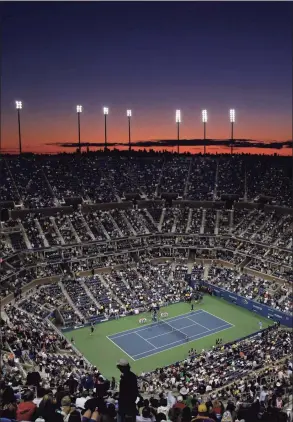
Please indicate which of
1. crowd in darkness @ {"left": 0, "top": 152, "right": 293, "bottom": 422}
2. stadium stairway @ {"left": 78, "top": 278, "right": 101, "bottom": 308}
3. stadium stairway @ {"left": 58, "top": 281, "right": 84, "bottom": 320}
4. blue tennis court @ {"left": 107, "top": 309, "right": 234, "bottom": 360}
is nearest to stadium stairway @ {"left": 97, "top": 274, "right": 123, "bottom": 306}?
crowd in darkness @ {"left": 0, "top": 152, "right": 293, "bottom": 422}

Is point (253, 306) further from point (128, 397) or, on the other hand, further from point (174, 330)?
point (128, 397)

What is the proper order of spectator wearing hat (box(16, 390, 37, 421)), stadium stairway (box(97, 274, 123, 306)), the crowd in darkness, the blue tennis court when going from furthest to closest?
stadium stairway (box(97, 274, 123, 306))
the blue tennis court
the crowd in darkness
spectator wearing hat (box(16, 390, 37, 421))

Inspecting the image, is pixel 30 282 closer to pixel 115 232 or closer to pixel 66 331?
pixel 66 331

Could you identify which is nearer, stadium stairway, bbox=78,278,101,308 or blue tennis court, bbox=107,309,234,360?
blue tennis court, bbox=107,309,234,360

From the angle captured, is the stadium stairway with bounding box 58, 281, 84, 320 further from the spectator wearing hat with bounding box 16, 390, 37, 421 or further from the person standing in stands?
the person standing in stands

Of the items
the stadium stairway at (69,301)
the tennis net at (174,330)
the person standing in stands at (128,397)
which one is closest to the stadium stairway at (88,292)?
the stadium stairway at (69,301)

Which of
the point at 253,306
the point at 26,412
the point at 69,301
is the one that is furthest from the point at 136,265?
the point at 26,412
